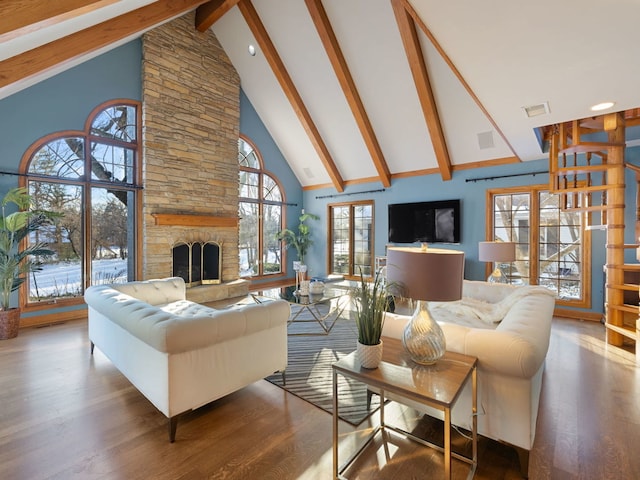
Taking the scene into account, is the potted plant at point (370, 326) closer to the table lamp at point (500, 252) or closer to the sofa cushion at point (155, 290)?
the sofa cushion at point (155, 290)

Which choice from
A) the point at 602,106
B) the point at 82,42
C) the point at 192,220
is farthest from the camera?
the point at 192,220

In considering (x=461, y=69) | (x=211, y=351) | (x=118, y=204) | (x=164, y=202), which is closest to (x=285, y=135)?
(x=164, y=202)

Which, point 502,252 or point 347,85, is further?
point 347,85

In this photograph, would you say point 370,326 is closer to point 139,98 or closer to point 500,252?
point 500,252

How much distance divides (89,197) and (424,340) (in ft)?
17.5

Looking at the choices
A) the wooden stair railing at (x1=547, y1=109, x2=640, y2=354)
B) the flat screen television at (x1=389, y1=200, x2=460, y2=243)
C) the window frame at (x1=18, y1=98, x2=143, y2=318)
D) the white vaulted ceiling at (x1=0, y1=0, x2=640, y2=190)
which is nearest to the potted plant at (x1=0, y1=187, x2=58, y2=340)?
the window frame at (x1=18, y1=98, x2=143, y2=318)

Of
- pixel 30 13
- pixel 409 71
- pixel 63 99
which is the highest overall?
pixel 409 71

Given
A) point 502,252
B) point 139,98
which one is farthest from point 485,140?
point 139,98

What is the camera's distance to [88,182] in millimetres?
4828

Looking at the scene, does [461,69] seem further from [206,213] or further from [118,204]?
[118,204]

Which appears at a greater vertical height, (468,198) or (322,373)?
(468,198)

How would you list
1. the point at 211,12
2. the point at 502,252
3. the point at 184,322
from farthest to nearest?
the point at 211,12
the point at 502,252
the point at 184,322

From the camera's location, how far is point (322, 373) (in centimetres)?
291

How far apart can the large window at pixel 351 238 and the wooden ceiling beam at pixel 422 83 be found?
2003 millimetres
